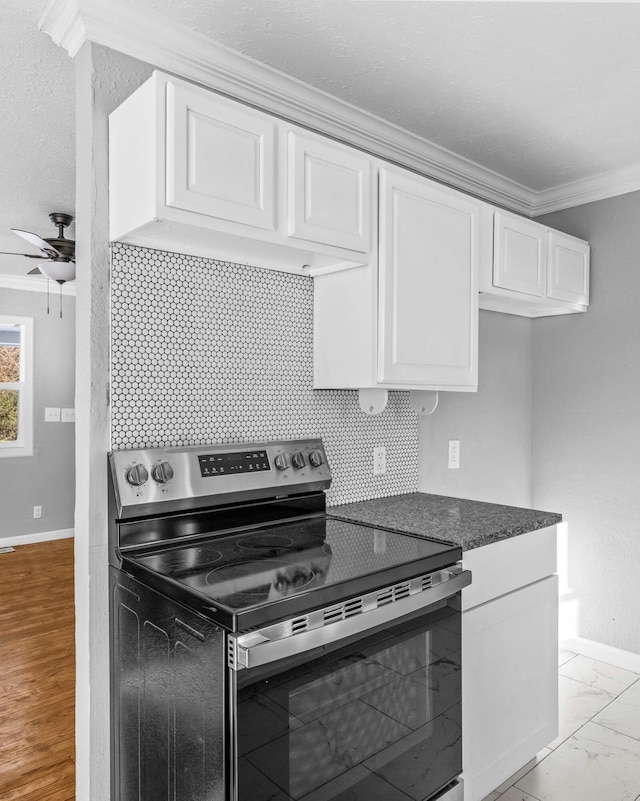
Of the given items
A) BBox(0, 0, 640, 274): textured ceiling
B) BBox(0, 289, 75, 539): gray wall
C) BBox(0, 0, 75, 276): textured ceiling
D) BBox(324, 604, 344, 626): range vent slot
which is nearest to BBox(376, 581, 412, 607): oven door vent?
BBox(324, 604, 344, 626): range vent slot

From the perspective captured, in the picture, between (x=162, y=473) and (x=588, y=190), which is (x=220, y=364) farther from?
(x=588, y=190)

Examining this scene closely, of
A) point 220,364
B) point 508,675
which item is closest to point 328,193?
point 220,364

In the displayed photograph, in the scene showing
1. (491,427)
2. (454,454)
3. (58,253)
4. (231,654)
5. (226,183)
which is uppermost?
(58,253)

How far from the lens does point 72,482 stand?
5.73 metres

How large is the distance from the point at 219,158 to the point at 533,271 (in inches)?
67.6

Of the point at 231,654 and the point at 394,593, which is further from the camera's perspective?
the point at 394,593

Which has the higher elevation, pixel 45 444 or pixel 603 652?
pixel 45 444

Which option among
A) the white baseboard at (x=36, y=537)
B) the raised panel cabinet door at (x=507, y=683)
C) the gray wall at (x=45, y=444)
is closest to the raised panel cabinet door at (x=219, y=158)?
the raised panel cabinet door at (x=507, y=683)

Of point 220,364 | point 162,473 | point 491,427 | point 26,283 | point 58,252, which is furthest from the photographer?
point 26,283

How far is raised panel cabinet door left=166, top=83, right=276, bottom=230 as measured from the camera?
1.48m

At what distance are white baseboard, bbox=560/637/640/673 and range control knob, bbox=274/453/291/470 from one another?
6.98ft

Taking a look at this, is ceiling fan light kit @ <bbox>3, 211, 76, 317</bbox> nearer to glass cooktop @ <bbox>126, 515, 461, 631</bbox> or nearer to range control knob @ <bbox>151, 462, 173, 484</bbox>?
range control knob @ <bbox>151, 462, 173, 484</bbox>

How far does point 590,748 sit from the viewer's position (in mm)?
2279

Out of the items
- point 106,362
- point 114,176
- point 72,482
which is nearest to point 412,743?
point 106,362
